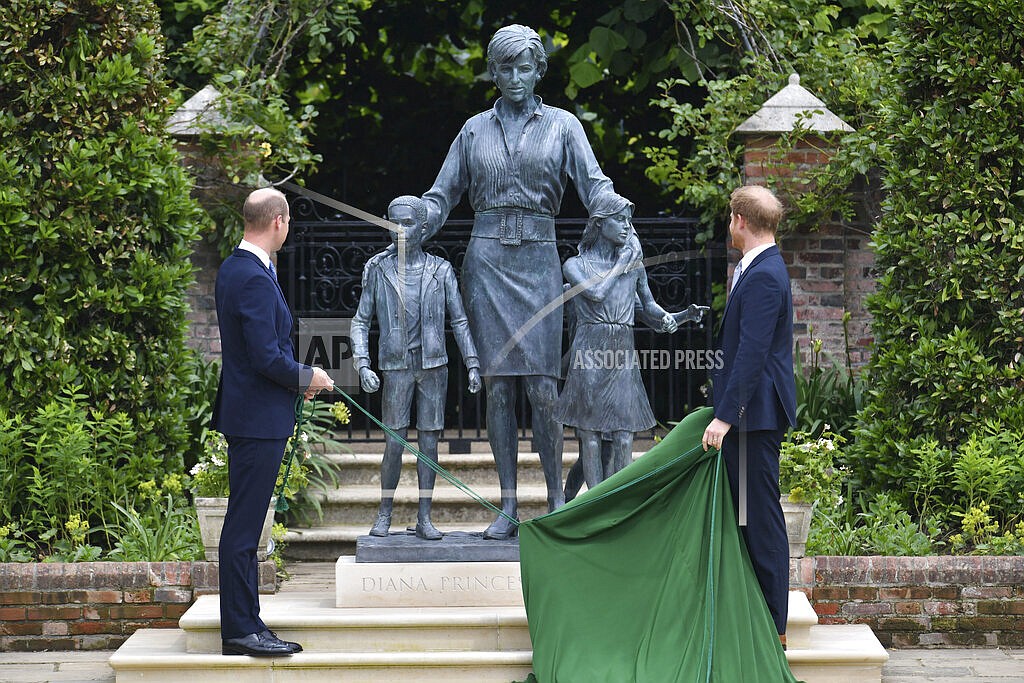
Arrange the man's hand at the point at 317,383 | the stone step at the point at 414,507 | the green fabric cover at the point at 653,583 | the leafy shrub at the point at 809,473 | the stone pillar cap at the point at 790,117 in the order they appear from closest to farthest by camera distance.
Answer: the green fabric cover at the point at 653,583 < the man's hand at the point at 317,383 < the leafy shrub at the point at 809,473 < the stone step at the point at 414,507 < the stone pillar cap at the point at 790,117

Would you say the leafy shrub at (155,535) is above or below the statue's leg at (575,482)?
below

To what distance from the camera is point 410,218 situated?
5.33 m

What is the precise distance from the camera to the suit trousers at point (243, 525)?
4.70 metres

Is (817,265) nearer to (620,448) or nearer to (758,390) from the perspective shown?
(620,448)

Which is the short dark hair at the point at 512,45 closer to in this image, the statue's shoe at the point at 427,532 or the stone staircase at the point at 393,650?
the statue's shoe at the point at 427,532

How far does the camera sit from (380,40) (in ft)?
33.8

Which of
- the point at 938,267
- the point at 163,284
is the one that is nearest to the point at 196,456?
the point at 163,284

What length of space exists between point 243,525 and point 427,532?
3.12ft

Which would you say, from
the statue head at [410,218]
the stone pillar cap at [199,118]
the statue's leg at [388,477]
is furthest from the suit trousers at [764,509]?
the stone pillar cap at [199,118]

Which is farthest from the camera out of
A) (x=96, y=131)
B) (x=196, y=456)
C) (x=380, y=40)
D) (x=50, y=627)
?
(x=380, y=40)

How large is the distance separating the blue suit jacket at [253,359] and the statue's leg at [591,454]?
1.45m

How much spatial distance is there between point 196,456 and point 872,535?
12.1 ft

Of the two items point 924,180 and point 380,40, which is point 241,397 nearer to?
point 924,180

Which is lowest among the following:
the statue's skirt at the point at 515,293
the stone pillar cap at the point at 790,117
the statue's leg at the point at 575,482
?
the statue's leg at the point at 575,482
